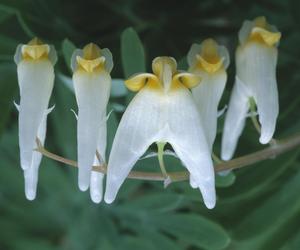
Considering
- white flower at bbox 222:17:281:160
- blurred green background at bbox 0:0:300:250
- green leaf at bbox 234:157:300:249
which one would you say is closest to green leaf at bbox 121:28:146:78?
blurred green background at bbox 0:0:300:250

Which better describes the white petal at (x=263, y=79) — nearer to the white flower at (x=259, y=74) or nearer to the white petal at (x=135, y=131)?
the white flower at (x=259, y=74)

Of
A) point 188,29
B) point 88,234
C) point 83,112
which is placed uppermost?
point 188,29

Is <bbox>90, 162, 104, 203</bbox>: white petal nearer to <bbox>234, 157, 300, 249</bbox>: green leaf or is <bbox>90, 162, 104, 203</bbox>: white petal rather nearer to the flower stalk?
the flower stalk

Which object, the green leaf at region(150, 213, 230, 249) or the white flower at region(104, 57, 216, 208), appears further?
the green leaf at region(150, 213, 230, 249)

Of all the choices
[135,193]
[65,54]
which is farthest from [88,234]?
[65,54]

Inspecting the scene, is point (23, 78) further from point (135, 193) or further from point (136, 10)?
point (135, 193)

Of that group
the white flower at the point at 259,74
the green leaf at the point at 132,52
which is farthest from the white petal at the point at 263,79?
the green leaf at the point at 132,52

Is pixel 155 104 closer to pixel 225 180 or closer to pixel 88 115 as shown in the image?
pixel 88 115
